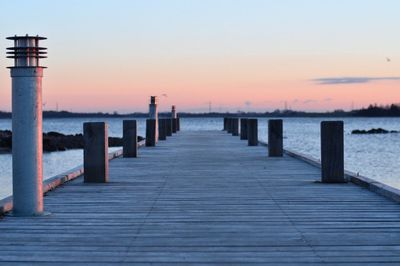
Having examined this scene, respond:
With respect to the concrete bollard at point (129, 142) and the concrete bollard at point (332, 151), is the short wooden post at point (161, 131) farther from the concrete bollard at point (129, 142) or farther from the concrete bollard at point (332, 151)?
the concrete bollard at point (332, 151)

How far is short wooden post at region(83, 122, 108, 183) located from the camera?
36.6 feet

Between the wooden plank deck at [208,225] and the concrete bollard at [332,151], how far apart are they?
37cm

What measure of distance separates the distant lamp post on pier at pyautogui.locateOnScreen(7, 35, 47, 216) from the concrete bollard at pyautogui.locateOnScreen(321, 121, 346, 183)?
4817mm

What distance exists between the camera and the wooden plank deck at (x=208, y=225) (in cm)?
575

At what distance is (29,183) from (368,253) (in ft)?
11.9

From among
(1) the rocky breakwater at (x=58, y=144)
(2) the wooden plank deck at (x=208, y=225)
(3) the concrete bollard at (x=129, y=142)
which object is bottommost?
(1) the rocky breakwater at (x=58, y=144)

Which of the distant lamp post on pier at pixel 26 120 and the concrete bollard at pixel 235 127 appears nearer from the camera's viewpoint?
the distant lamp post on pier at pixel 26 120

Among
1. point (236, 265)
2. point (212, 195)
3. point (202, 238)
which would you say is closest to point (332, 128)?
point (212, 195)

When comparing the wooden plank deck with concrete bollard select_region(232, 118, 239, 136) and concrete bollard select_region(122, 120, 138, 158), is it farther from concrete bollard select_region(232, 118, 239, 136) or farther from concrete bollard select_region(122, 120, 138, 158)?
concrete bollard select_region(232, 118, 239, 136)

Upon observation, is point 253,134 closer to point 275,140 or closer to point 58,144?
point 275,140

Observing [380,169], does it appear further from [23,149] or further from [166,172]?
A: [23,149]

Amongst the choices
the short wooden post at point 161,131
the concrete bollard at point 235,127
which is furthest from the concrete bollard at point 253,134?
the concrete bollard at point 235,127

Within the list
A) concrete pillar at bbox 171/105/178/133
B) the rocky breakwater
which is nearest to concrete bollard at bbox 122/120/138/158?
concrete pillar at bbox 171/105/178/133

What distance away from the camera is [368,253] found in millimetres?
5801
